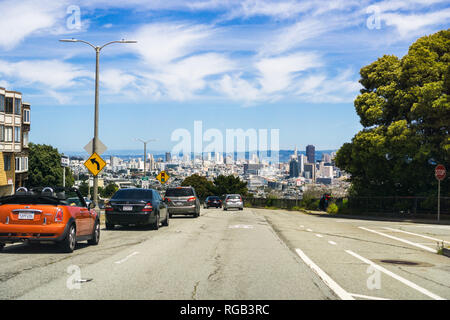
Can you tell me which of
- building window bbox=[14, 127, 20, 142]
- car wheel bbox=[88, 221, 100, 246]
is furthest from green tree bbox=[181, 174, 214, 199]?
car wheel bbox=[88, 221, 100, 246]

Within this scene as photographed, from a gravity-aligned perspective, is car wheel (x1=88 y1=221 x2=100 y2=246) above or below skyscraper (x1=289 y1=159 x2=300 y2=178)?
below

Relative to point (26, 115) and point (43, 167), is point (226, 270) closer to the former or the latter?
point (26, 115)

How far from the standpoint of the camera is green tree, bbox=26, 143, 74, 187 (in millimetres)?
86375

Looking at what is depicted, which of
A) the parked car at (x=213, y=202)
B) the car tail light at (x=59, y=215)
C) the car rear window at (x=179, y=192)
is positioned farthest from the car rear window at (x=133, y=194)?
the parked car at (x=213, y=202)

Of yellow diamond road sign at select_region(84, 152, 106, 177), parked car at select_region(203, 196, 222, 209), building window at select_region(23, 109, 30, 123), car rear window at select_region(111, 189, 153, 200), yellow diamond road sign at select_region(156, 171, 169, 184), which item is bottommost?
parked car at select_region(203, 196, 222, 209)

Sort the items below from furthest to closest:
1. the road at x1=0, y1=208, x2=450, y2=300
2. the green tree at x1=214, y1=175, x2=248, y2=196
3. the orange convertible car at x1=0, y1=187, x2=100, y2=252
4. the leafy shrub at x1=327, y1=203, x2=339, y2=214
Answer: the green tree at x1=214, y1=175, x2=248, y2=196 < the leafy shrub at x1=327, y1=203, x2=339, y2=214 < the orange convertible car at x1=0, y1=187, x2=100, y2=252 < the road at x1=0, y1=208, x2=450, y2=300

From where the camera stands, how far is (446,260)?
1348 cm

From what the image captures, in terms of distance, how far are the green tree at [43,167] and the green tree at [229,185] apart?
27018mm

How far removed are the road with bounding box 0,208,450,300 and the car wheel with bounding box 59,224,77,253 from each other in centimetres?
23

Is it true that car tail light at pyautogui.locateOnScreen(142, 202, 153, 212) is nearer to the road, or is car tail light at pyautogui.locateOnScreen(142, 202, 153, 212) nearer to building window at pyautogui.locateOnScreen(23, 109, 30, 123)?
the road

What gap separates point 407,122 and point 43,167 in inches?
2570

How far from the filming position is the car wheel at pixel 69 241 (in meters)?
13.1

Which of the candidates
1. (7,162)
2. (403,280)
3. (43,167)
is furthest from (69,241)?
(43,167)

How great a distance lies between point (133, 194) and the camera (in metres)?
22.0
